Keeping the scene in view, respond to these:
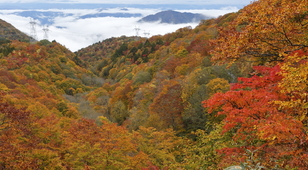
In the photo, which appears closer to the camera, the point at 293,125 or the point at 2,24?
the point at 293,125

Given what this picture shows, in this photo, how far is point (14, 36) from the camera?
162m

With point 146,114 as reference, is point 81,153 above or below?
above

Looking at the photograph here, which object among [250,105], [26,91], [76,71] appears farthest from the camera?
[76,71]

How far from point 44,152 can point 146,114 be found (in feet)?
59.4

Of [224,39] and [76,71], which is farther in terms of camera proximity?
[76,71]

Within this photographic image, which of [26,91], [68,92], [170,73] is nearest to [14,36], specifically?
[68,92]

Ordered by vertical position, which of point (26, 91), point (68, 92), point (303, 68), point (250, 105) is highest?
point (303, 68)

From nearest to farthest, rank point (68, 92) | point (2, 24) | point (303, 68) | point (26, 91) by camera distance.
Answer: point (303, 68) < point (26, 91) < point (68, 92) < point (2, 24)

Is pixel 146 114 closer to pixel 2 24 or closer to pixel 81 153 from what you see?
pixel 81 153

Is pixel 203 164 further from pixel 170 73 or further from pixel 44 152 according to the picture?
pixel 170 73

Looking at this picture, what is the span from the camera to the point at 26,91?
42656mm

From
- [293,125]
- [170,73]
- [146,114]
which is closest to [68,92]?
[170,73]

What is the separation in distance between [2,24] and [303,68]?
214m

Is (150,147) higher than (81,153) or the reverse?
the reverse
